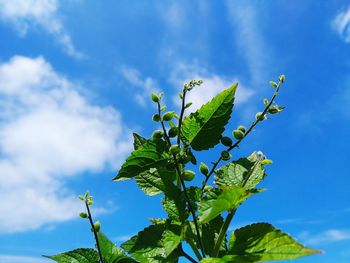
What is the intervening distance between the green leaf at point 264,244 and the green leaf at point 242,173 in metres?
0.22

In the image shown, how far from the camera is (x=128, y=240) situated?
2484 mm

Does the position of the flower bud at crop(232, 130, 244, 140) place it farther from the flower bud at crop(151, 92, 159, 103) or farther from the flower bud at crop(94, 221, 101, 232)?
the flower bud at crop(94, 221, 101, 232)

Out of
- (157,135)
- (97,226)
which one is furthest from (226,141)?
(97,226)

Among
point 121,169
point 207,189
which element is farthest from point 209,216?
point 121,169

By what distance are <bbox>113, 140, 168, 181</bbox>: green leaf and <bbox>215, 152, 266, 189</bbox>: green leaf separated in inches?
12.4

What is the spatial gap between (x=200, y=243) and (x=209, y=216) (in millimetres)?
250

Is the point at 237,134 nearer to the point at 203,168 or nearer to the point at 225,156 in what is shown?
the point at 225,156

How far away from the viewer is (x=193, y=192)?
7.57 ft

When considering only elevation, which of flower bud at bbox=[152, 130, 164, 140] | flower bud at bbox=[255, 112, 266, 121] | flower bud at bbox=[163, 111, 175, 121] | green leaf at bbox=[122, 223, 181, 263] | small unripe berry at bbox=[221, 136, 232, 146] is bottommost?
green leaf at bbox=[122, 223, 181, 263]

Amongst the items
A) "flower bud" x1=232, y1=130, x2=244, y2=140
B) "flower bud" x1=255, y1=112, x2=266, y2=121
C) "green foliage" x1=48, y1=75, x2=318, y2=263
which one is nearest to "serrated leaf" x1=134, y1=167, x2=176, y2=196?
"green foliage" x1=48, y1=75, x2=318, y2=263

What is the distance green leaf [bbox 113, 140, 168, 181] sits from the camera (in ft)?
7.48

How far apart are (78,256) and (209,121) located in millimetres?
995

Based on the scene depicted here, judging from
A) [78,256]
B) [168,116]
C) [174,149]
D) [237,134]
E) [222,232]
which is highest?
[168,116]

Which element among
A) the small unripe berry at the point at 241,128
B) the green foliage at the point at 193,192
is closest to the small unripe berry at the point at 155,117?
the green foliage at the point at 193,192
